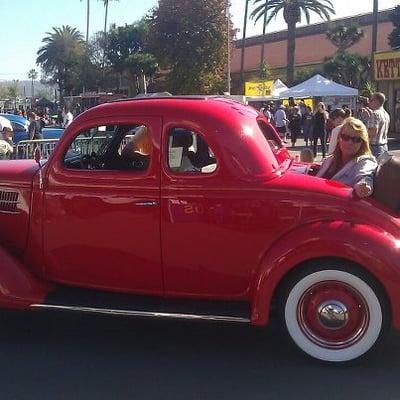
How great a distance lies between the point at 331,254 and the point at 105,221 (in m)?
1.55

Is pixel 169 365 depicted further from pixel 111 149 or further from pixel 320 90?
pixel 320 90

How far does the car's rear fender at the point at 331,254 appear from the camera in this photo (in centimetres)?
377

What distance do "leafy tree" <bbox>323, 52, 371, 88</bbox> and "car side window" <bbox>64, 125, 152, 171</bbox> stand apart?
37.2m

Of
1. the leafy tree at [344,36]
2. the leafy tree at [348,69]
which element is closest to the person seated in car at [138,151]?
the leafy tree at [348,69]

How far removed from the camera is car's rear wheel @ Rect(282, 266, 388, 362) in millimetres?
3877

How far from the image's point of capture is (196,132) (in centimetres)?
425

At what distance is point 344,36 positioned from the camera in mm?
51281

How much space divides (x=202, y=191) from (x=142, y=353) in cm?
119

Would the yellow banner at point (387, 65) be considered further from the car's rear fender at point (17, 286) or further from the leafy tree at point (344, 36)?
the leafy tree at point (344, 36)

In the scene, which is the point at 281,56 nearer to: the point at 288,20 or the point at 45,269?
the point at 288,20

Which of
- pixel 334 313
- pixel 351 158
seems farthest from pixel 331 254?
pixel 351 158

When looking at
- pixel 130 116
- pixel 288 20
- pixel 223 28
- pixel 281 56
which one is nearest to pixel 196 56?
pixel 223 28

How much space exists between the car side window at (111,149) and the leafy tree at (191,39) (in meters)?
32.9

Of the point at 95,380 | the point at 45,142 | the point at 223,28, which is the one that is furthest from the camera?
the point at 223,28
